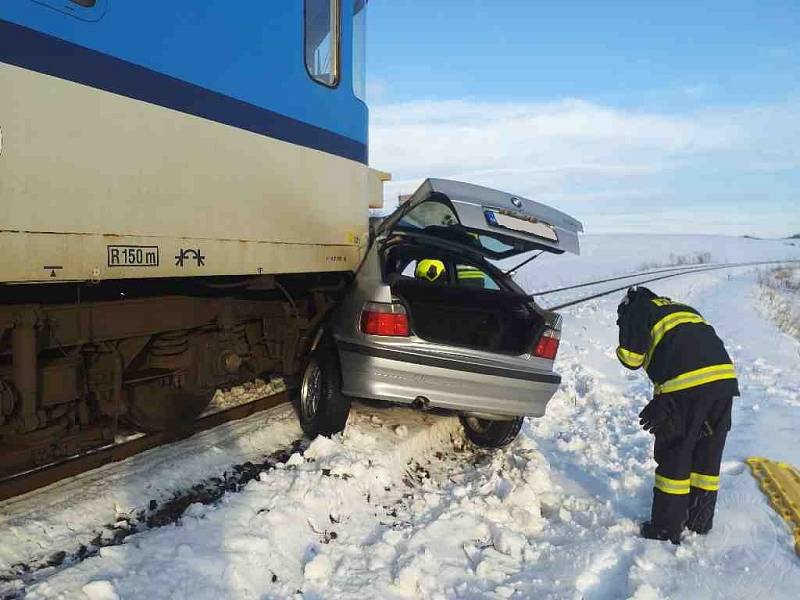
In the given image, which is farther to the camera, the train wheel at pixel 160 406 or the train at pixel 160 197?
the train wheel at pixel 160 406

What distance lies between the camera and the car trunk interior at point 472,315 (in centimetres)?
536

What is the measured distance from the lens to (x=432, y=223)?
5.11 metres

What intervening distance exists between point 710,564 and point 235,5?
4.16 m

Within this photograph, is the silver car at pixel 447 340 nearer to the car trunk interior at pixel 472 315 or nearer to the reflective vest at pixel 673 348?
the car trunk interior at pixel 472 315

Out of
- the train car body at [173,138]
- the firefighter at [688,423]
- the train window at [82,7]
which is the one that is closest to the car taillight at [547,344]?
the firefighter at [688,423]

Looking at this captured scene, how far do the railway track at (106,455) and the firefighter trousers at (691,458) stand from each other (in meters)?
3.26

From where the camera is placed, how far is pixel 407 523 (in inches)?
151

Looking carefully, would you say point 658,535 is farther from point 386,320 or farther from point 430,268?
point 430,268

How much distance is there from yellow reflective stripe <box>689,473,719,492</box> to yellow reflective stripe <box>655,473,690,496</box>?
133mm

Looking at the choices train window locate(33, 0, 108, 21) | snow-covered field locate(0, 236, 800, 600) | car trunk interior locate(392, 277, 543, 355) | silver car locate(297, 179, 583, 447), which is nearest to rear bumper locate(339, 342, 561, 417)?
silver car locate(297, 179, 583, 447)

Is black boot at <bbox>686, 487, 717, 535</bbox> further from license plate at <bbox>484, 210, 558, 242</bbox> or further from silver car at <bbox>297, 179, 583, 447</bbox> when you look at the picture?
license plate at <bbox>484, 210, 558, 242</bbox>

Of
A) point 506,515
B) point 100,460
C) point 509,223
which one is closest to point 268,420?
point 100,460

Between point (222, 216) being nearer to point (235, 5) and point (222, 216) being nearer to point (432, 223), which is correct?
point (235, 5)

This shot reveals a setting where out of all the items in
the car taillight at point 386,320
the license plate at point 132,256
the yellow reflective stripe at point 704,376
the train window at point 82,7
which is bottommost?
the yellow reflective stripe at point 704,376
